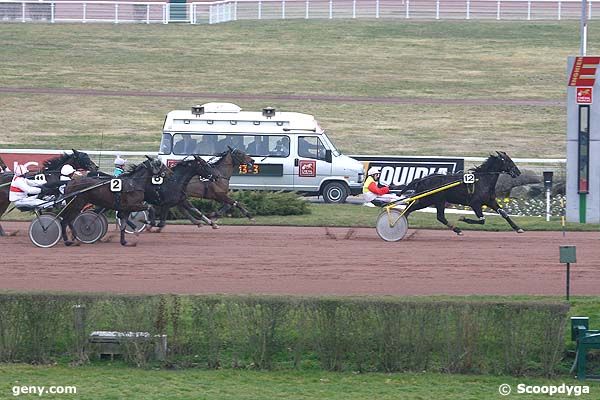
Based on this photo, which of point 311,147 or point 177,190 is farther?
point 311,147

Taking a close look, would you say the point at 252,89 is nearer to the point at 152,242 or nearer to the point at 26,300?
the point at 152,242

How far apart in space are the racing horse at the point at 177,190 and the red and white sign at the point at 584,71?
27.0ft

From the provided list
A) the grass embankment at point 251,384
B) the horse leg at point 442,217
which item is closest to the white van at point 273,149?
the horse leg at point 442,217

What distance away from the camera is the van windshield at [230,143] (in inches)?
1037

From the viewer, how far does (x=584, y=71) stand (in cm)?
1285

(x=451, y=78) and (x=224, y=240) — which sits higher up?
(x=451, y=78)

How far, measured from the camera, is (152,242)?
1953 cm

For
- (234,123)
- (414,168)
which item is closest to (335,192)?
(414,168)

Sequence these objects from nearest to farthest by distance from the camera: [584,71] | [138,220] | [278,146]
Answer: [584,71]
[138,220]
[278,146]

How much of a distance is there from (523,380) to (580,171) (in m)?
2.57

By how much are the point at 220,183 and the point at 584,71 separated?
9413 mm

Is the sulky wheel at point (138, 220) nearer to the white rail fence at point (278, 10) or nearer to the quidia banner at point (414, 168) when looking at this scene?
the quidia banner at point (414, 168)

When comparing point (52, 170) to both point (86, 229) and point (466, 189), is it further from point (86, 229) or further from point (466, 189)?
point (466, 189)

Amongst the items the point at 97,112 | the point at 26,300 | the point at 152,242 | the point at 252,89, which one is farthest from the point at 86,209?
the point at 252,89
